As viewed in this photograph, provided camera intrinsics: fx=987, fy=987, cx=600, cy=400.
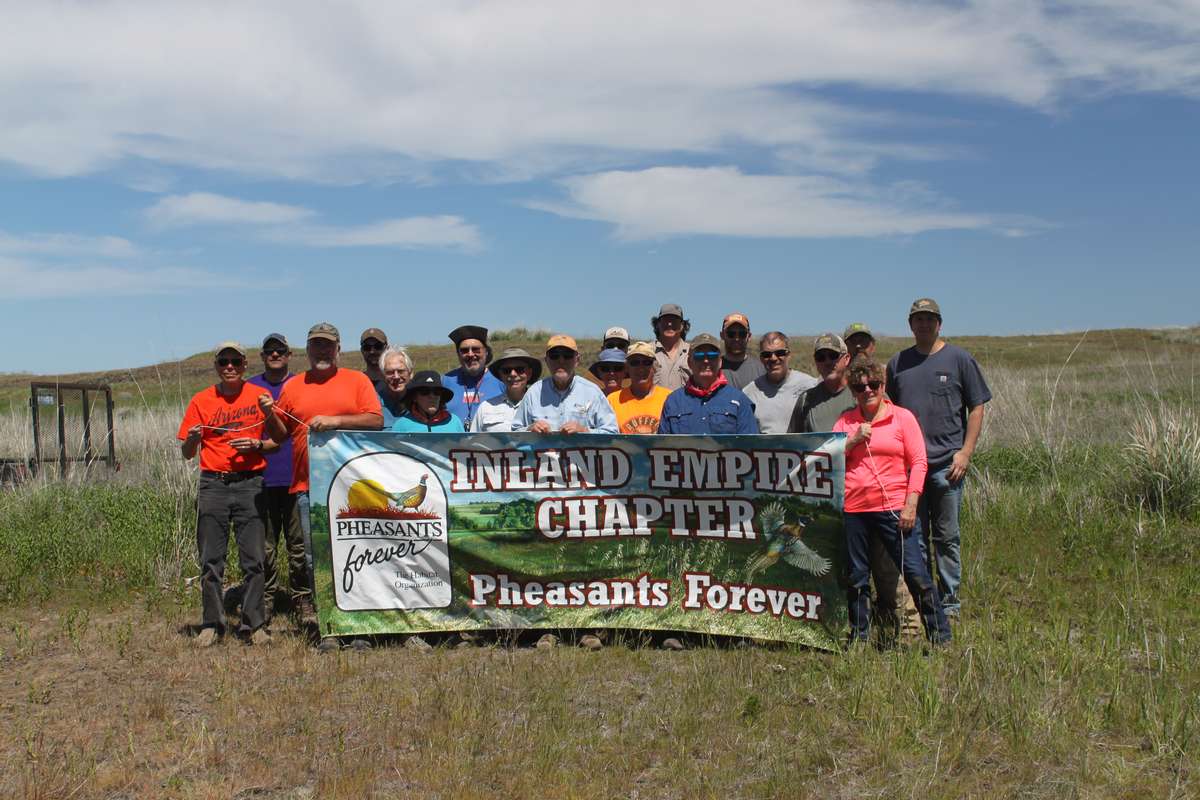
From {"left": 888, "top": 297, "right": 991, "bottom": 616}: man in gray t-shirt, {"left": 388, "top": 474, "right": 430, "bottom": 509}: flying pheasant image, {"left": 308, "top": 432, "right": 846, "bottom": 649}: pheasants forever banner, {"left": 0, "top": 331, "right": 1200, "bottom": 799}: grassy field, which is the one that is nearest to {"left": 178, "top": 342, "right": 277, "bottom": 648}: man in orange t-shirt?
{"left": 0, "top": 331, "right": 1200, "bottom": 799}: grassy field

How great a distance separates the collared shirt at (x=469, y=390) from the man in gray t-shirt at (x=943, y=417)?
3506 mm

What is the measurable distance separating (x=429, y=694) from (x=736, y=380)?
4.02 m

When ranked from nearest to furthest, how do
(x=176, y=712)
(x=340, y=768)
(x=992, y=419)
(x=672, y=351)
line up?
(x=340, y=768) → (x=176, y=712) → (x=672, y=351) → (x=992, y=419)

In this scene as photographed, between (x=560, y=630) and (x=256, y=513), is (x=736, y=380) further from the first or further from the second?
(x=256, y=513)

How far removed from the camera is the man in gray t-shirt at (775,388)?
7.78 m

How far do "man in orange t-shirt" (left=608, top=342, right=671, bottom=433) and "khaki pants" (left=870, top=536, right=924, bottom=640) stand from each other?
6.76 ft

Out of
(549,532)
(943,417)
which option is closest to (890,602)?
(943,417)

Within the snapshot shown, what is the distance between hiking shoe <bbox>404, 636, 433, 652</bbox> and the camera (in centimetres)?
715

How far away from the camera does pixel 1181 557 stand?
9.01 meters

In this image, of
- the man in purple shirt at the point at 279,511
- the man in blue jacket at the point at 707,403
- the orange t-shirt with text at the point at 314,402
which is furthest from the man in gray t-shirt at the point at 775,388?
the man in purple shirt at the point at 279,511

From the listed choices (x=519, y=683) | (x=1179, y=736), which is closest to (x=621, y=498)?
(x=519, y=683)

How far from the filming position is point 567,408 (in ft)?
24.7

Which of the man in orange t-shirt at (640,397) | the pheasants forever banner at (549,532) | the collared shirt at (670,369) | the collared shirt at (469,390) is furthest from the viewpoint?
the collared shirt at (670,369)

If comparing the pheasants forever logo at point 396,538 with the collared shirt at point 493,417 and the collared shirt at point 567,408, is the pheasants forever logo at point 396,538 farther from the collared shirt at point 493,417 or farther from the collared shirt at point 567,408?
the collared shirt at point 567,408
